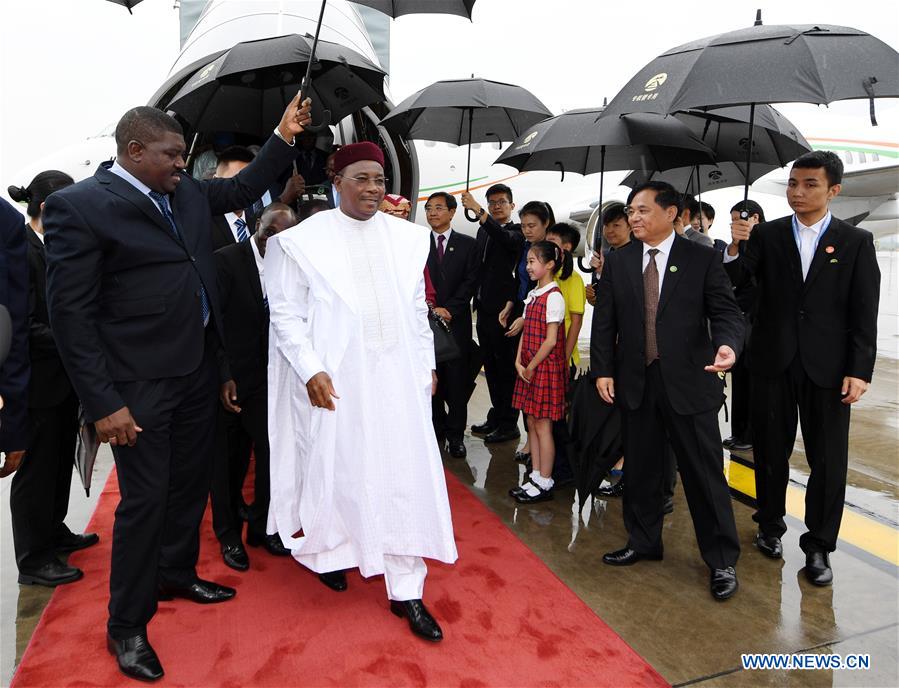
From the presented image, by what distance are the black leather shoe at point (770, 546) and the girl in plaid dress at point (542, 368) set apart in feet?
3.78

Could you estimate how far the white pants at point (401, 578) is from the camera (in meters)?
2.49

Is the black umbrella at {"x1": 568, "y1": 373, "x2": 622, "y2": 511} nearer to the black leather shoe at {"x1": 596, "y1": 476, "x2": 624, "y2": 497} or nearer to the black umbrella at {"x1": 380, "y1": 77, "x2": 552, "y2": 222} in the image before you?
the black leather shoe at {"x1": 596, "y1": 476, "x2": 624, "y2": 497}

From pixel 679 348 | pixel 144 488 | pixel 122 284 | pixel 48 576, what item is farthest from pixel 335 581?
pixel 679 348

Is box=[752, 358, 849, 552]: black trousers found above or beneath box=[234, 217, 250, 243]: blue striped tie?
beneath

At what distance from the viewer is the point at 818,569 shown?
9.59 ft

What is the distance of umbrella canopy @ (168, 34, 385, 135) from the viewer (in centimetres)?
374

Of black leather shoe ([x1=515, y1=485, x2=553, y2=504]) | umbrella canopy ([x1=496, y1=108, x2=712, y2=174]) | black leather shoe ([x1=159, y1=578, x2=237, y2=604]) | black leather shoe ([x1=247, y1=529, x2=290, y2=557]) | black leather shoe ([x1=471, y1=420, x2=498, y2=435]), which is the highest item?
umbrella canopy ([x1=496, y1=108, x2=712, y2=174])

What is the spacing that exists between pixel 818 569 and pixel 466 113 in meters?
4.44

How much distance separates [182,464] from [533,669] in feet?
4.80

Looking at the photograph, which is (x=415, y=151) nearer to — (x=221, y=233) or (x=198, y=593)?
(x=221, y=233)

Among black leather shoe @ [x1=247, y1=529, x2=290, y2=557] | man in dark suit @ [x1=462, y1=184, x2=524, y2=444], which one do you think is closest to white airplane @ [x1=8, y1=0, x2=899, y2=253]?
man in dark suit @ [x1=462, y1=184, x2=524, y2=444]

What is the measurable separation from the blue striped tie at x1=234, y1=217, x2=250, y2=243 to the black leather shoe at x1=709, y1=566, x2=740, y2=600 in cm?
285

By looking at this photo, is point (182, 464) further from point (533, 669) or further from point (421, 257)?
point (533, 669)

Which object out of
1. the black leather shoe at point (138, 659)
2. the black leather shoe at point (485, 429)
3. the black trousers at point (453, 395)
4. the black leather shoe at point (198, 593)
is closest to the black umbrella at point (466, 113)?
the black trousers at point (453, 395)
